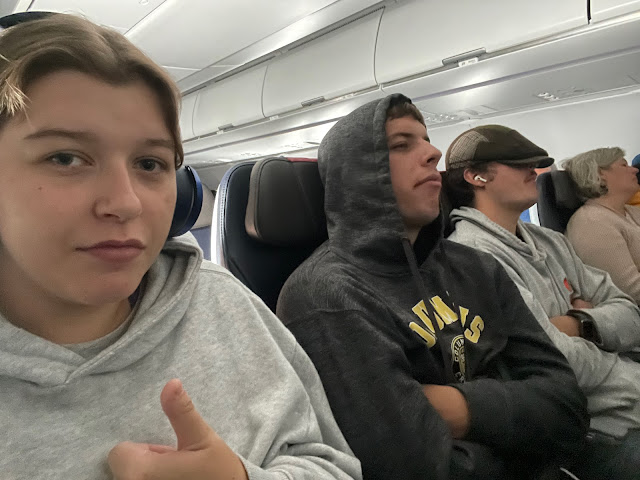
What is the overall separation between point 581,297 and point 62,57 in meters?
2.13

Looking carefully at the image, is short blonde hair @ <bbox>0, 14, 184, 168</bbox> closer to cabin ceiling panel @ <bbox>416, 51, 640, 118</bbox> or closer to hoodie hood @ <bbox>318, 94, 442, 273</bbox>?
hoodie hood @ <bbox>318, 94, 442, 273</bbox>

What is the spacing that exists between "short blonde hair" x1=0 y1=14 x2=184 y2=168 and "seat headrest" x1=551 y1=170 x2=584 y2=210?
2621 mm

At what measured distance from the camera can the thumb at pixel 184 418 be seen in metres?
0.55

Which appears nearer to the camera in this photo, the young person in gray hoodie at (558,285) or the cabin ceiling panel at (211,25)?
the young person in gray hoodie at (558,285)

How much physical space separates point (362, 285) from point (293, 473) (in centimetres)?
54

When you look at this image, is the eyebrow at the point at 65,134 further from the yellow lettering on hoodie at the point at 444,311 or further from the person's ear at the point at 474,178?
the person's ear at the point at 474,178

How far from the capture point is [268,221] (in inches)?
53.1

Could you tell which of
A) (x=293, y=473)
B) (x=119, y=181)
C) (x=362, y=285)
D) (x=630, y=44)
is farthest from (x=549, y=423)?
(x=630, y=44)

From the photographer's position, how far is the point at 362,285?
1.18 metres

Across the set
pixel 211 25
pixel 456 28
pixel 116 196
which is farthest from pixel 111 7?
pixel 116 196

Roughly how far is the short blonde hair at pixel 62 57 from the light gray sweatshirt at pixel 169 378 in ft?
1.06

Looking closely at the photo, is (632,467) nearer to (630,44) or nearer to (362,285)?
(362,285)

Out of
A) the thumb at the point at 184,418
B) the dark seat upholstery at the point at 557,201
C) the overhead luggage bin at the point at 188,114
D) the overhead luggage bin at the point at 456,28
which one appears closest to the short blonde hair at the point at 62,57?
the thumb at the point at 184,418

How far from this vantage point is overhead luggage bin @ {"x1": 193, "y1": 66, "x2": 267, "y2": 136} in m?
5.05
